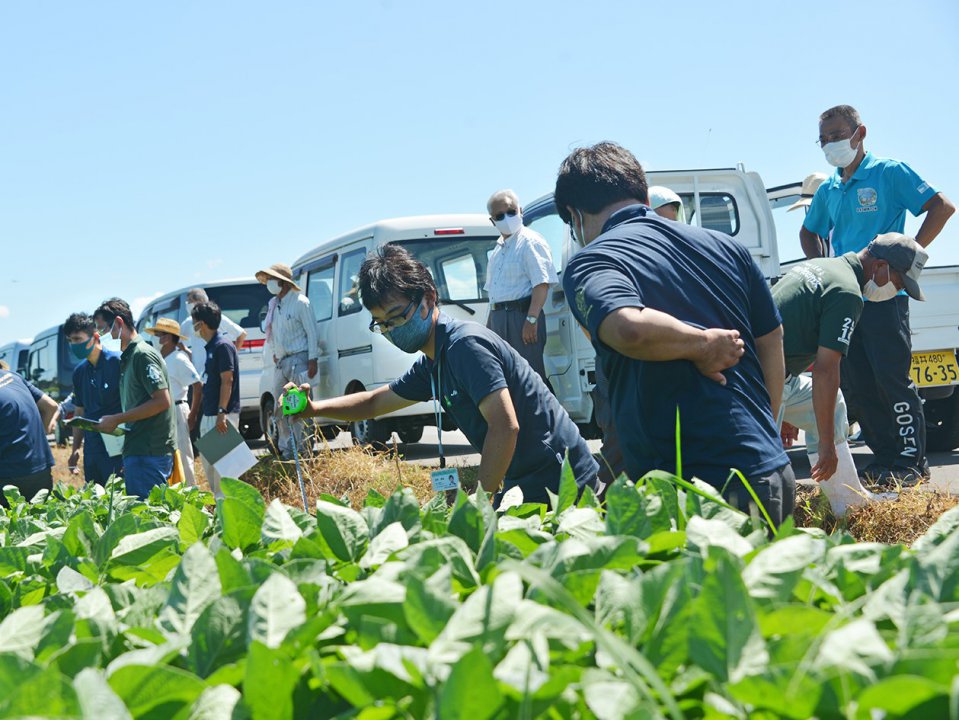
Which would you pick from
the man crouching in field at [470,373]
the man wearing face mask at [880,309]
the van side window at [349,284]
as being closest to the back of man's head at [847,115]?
the man wearing face mask at [880,309]

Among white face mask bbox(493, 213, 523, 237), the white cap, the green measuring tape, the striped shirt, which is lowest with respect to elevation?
the striped shirt

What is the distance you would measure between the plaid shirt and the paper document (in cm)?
422

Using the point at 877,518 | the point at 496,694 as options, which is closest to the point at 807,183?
the point at 877,518

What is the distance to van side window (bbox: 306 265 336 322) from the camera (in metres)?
10.6

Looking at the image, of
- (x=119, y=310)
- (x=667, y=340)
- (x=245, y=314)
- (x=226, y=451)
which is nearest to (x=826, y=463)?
(x=667, y=340)

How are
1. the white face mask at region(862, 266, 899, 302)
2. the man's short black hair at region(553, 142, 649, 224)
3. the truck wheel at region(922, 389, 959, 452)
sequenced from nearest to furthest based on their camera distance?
the man's short black hair at region(553, 142, 649, 224) → the white face mask at region(862, 266, 899, 302) → the truck wheel at region(922, 389, 959, 452)

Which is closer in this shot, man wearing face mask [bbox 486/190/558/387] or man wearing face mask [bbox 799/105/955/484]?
man wearing face mask [bbox 799/105/955/484]

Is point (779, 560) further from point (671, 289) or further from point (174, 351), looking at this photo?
point (174, 351)

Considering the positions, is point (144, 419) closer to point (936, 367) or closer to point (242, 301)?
point (936, 367)

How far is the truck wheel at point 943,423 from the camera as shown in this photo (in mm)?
7520

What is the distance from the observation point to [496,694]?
721mm

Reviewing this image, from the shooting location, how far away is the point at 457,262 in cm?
986

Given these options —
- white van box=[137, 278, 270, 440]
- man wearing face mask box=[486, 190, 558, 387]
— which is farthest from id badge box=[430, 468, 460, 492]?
white van box=[137, 278, 270, 440]

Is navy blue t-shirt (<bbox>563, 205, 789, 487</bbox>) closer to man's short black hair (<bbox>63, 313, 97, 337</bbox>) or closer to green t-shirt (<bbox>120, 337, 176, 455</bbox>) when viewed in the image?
green t-shirt (<bbox>120, 337, 176, 455</bbox>)
